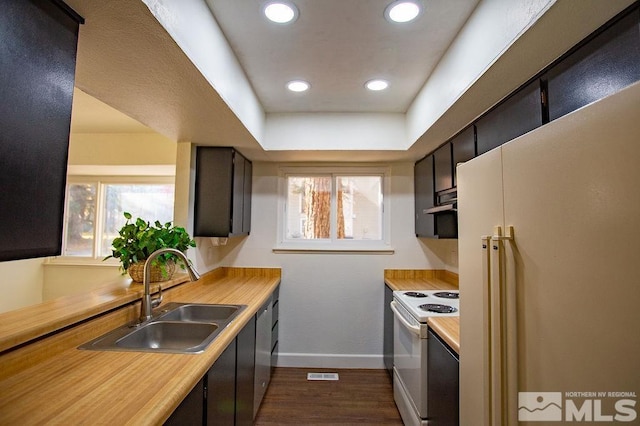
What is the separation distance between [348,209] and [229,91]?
194cm

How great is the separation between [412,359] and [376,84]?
1939 millimetres

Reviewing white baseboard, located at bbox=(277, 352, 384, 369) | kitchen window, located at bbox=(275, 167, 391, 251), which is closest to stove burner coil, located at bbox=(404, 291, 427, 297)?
kitchen window, located at bbox=(275, 167, 391, 251)

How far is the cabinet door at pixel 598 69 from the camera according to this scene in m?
0.92

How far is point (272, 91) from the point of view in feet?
7.79

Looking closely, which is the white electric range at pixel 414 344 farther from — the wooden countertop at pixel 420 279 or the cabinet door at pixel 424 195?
the cabinet door at pixel 424 195

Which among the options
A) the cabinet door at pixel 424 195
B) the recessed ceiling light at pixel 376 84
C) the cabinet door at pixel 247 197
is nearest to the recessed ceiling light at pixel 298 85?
the recessed ceiling light at pixel 376 84

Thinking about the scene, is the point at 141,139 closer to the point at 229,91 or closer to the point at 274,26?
the point at 229,91

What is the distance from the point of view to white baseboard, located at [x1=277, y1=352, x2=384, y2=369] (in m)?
3.18

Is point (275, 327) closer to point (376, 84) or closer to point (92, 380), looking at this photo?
point (92, 380)

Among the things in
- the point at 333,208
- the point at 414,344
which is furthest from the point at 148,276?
the point at 333,208

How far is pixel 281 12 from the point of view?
148cm

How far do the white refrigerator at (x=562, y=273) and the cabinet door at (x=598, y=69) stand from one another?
0.44 m

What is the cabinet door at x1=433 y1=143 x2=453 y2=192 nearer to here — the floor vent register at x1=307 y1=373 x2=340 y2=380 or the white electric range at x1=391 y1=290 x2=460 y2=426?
the white electric range at x1=391 y1=290 x2=460 y2=426

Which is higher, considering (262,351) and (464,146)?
(464,146)
